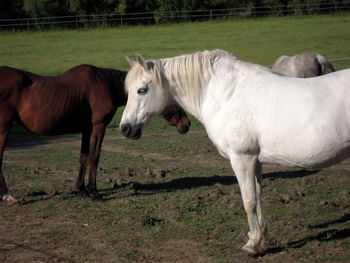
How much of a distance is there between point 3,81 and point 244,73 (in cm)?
343

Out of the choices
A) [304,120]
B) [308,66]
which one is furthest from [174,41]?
[304,120]

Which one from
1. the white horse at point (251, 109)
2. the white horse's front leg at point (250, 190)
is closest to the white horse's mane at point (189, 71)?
the white horse at point (251, 109)

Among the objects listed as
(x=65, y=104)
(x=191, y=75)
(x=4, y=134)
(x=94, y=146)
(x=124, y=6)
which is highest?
(x=124, y=6)

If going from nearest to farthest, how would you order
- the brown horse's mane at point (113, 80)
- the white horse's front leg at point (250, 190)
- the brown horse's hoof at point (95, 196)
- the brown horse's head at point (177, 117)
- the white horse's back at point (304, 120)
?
the white horse's back at point (304, 120) < the white horse's front leg at point (250, 190) < the brown horse's hoof at point (95, 196) < the brown horse's mane at point (113, 80) < the brown horse's head at point (177, 117)

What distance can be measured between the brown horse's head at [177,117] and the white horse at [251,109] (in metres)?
2.05

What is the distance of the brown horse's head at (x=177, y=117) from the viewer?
652 centimetres

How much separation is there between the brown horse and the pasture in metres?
0.61

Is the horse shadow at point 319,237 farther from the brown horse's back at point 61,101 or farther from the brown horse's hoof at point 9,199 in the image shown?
the brown horse's hoof at point 9,199

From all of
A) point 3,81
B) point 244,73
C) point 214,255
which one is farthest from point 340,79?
point 3,81

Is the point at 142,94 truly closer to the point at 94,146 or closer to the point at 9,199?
the point at 94,146

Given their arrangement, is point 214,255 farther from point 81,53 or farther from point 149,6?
point 149,6

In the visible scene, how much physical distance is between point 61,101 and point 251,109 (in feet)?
10.2

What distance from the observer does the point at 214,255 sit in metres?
4.34

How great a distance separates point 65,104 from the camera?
6176 mm
